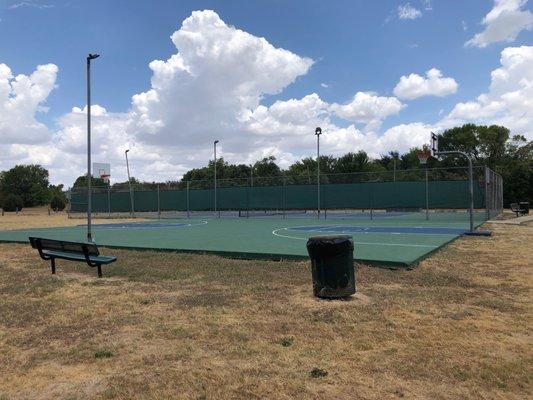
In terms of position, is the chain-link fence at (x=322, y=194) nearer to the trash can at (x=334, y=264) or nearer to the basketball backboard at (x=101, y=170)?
the basketball backboard at (x=101, y=170)

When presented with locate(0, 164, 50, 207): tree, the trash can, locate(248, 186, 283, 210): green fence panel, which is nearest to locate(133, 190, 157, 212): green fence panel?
locate(248, 186, 283, 210): green fence panel

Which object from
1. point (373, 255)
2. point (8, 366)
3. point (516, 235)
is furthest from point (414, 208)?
point (8, 366)

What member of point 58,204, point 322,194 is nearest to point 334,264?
point 322,194

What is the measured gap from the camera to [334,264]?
628 centimetres

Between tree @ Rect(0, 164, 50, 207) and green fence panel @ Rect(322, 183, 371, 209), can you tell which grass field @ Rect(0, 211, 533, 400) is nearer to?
green fence panel @ Rect(322, 183, 371, 209)

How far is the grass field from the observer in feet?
12.0

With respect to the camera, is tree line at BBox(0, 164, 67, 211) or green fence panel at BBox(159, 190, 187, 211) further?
tree line at BBox(0, 164, 67, 211)

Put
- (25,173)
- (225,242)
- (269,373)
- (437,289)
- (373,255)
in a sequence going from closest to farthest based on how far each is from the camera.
A: (269,373)
(437,289)
(373,255)
(225,242)
(25,173)

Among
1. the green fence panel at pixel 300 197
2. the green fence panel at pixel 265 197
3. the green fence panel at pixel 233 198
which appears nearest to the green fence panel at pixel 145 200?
the green fence panel at pixel 233 198

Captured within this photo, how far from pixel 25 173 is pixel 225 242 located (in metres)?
98.9

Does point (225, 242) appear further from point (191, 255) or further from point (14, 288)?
point (14, 288)

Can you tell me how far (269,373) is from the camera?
389 centimetres

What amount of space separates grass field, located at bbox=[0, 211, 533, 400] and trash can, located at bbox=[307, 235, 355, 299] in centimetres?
19

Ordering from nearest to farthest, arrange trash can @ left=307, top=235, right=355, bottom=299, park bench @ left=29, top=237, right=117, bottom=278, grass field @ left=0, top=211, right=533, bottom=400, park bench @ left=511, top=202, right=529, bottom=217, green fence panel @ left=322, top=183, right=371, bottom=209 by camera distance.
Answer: grass field @ left=0, top=211, right=533, bottom=400 < trash can @ left=307, top=235, right=355, bottom=299 < park bench @ left=29, top=237, right=117, bottom=278 < green fence panel @ left=322, top=183, right=371, bottom=209 < park bench @ left=511, top=202, right=529, bottom=217
